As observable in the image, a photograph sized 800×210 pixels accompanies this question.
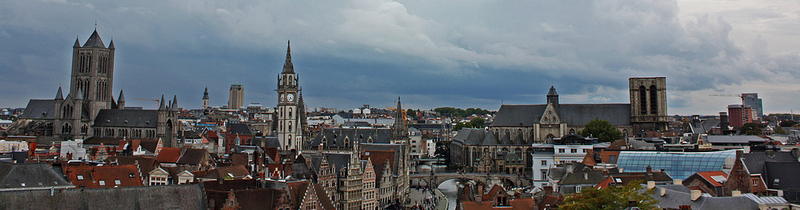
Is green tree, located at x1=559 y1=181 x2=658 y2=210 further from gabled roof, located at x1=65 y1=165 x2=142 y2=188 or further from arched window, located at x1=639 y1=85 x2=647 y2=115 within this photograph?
arched window, located at x1=639 y1=85 x2=647 y2=115

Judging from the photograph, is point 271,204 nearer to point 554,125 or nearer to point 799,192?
point 799,192

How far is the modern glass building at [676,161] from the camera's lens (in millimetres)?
62812

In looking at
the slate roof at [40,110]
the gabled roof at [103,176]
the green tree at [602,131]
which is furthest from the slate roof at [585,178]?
the slate roof at [40,110]

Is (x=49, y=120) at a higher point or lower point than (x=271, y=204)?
higher

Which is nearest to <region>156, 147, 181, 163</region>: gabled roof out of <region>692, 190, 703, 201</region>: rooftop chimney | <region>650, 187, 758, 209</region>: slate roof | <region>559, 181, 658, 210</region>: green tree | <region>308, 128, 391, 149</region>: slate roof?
<region>308, 128, 391, 149</region>: slate roof

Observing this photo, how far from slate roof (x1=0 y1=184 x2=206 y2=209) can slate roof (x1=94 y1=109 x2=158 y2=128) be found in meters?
79.1

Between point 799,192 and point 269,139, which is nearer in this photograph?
point 799,192

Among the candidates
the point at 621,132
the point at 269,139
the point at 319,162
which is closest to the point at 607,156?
the point at 319,162

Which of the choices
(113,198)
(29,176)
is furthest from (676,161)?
(29,176)

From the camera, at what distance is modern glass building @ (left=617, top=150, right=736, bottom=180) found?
62812 mm

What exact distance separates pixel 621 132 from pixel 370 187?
6330cm

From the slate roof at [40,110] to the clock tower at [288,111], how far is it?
1680 inches

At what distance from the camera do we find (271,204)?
46.7 meters

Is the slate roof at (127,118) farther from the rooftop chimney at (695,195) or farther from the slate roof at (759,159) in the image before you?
the rooftop chimney at (695,195)
